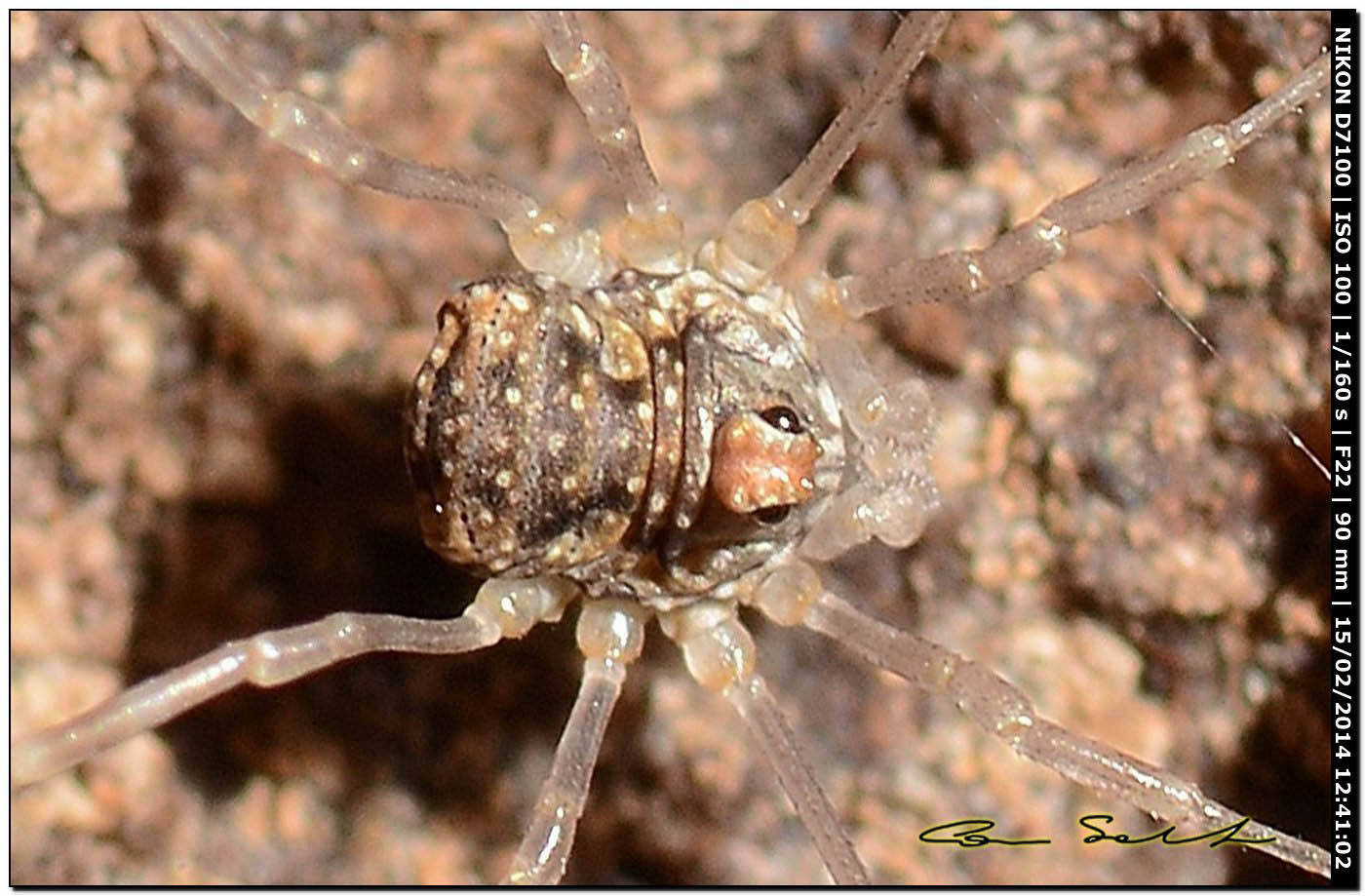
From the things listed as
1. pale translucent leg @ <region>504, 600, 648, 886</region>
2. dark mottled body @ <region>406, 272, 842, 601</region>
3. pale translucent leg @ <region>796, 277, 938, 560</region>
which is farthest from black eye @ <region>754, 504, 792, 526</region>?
pale translucent leg @ <region>504, 600, 648, 886</region>

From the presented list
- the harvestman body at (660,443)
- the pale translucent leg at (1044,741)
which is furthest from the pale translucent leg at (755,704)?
the pale translucent leg at (1044,741)

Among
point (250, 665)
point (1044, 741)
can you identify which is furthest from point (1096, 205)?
point (250, 665)

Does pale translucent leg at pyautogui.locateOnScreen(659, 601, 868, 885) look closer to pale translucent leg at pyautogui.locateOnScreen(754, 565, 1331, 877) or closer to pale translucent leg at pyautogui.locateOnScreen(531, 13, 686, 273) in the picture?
pale translucent leg at pyautogui.locateOnScreen(754, 565, 1331, 877)

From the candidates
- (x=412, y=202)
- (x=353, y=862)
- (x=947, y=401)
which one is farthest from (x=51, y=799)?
(x=947, y=401)

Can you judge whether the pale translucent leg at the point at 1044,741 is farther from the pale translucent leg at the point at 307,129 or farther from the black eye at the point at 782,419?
the pale translucent leg at the point at 307,129

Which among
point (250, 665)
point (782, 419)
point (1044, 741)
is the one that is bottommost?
point (1044, 741)

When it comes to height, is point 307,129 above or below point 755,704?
above

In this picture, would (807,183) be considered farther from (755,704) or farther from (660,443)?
(755,704)
